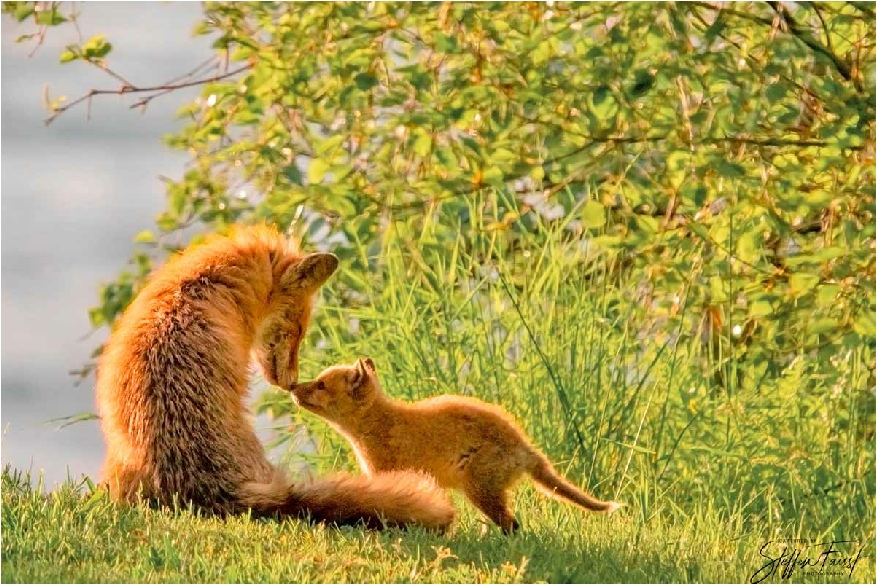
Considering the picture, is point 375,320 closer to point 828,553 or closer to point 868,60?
point 828,553

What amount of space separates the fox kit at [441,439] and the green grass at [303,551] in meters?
0.23

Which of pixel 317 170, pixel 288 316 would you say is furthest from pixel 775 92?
pixel 288 316

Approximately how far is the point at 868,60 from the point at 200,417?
19.3 feet

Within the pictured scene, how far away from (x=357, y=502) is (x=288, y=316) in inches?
43.3

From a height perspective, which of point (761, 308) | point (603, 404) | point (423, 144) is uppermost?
point (423, 144)

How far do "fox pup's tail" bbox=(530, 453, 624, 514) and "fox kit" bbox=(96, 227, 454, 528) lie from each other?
785 mm

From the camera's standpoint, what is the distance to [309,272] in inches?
237

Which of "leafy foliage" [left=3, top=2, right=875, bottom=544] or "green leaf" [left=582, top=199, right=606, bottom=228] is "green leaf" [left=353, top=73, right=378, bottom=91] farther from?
"green leaf" [left=582, top=199, right=606, bottom=228]

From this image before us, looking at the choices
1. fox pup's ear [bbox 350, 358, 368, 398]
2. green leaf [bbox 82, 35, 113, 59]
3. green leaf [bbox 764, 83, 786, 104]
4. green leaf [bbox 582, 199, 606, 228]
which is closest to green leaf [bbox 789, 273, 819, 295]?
green leaf [bbox 764, 83, 786, 104]

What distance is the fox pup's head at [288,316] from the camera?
237 inches

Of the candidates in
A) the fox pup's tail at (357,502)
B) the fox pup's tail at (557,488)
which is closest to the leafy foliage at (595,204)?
the fox pup's tail at (557,488)

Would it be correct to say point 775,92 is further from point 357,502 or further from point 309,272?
point 357,502

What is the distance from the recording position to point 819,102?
30.6ft

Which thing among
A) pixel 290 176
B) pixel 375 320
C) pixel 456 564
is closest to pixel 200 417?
pixel 456 564
